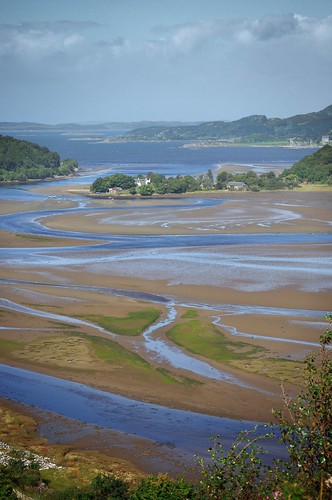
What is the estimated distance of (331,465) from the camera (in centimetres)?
970

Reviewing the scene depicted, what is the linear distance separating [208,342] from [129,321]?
447 cm

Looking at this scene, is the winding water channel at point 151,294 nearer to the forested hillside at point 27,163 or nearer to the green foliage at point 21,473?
the green foliage at point 21,473

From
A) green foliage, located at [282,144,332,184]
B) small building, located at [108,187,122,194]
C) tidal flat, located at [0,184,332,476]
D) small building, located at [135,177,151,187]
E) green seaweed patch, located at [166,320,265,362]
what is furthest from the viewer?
green foliage, located at [282,144,332,184]

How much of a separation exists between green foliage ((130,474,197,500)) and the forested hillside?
10163cm

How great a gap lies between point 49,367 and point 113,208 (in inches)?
1949

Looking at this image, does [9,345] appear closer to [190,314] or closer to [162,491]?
[190,314]

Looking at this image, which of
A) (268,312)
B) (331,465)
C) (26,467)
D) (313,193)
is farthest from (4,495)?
(313,193)

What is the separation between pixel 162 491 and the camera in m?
13.3

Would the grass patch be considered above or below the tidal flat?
above

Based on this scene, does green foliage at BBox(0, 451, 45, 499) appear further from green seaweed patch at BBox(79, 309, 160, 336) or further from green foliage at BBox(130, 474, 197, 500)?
green seaweed patch at BBox(79, 309, 160, 336)

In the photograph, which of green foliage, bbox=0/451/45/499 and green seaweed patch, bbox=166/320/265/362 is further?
green seaweed patch, bbox=166/320/265/362

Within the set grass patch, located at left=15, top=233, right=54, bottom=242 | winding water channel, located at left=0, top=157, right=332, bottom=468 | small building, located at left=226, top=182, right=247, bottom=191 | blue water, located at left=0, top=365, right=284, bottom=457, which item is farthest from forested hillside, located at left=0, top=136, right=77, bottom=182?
blue water, located at left=0, top=365, right=284, bottom=457

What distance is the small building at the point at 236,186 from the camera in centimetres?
9145

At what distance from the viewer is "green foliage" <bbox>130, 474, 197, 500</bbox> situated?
12961 millimetres
